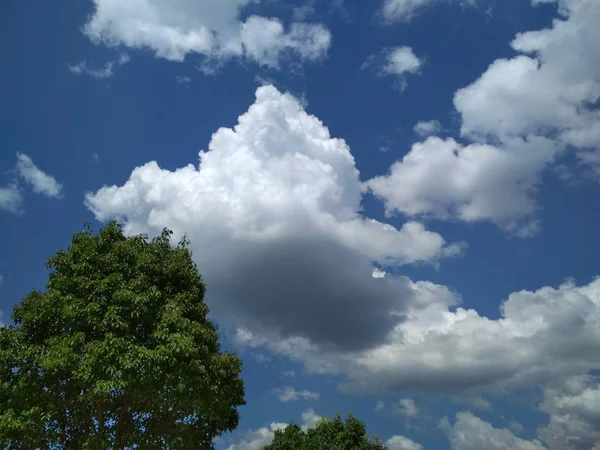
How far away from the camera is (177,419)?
69.8ft

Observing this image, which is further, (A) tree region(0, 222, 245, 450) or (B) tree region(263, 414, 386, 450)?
(B) tree region(263, 414, 386, 450)

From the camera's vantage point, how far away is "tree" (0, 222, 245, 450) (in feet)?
63.0

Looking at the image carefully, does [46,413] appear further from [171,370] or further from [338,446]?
[338,446]

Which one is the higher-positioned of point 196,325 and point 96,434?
point 196,325

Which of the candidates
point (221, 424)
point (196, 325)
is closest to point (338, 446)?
point (221, 424)

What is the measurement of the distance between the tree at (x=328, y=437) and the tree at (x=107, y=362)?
25.9 meters

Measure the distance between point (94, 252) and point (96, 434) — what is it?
6.58m

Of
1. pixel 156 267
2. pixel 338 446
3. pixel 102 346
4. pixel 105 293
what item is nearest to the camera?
pixel 102 346

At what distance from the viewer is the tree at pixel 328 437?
4538 centimetres

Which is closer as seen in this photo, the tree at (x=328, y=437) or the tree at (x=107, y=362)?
the tree at (x=107, y=362)

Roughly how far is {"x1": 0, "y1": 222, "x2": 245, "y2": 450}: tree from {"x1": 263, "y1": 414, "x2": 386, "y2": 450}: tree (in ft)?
84.8

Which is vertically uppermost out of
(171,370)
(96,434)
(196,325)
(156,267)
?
(156,267)

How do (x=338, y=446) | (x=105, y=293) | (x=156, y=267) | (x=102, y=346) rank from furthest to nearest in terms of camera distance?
(x=338, y=446)
(x=156, y=267)
(x=105, y=293)
(x=102, y=346)

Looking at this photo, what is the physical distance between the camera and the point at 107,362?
18.9m
